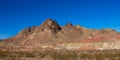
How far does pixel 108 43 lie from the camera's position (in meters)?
179

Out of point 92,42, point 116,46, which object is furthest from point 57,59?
point 92,42

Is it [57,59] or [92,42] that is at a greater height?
[92,42]

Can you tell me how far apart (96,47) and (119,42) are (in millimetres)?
16911

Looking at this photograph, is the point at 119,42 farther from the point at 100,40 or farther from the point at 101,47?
the point at 100,40

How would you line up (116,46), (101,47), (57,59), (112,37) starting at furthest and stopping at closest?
(112,37) < (101,47) < (116,46) < (57,59)

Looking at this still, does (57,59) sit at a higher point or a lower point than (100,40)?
lower

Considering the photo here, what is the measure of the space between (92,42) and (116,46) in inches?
1189

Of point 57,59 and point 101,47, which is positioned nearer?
point 57,59

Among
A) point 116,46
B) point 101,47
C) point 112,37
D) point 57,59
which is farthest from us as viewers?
point 112,37

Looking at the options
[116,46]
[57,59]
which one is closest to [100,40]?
[116,46]

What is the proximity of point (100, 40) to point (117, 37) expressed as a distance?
14471 millimetres

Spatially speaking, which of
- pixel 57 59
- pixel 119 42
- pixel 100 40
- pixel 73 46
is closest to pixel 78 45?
pixel 73 46

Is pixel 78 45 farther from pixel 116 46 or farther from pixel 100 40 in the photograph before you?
pixel 116 46

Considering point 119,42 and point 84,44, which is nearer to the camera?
point 119,42
